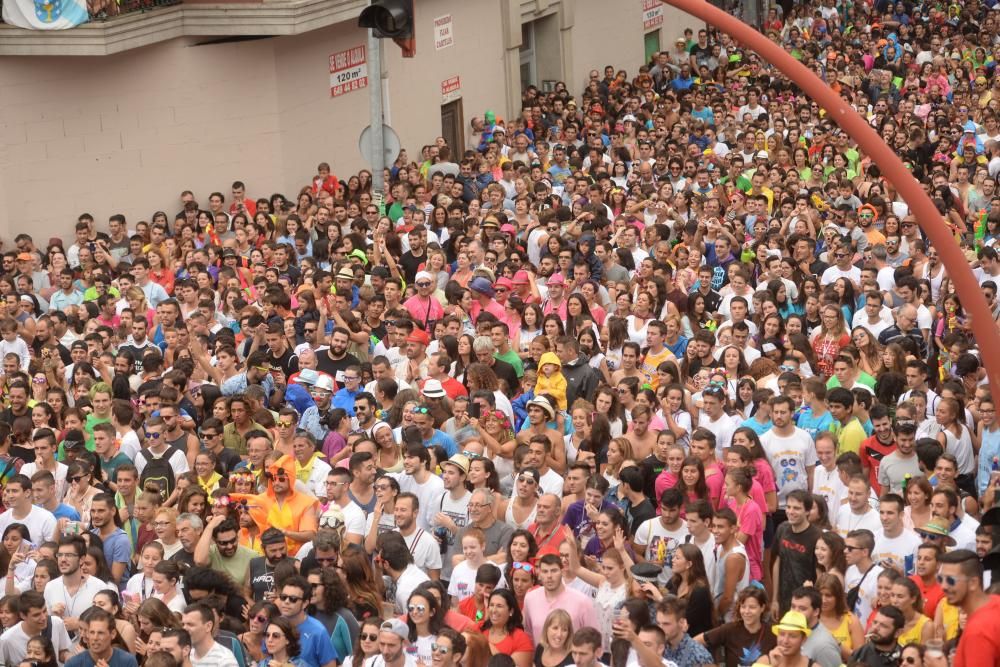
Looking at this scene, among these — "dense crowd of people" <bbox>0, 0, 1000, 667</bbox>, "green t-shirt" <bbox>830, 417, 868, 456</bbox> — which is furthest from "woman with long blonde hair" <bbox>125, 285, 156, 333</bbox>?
"green t-shirt" <bbox>830, 417, 868, 456</bbox>

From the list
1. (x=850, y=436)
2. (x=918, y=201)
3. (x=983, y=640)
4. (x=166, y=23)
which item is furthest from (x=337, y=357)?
(x=166, y=23)

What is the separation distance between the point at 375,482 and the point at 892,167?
18.5 ft

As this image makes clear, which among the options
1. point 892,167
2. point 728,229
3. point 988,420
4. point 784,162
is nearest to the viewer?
point 892,167

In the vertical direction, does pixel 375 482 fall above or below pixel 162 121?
below

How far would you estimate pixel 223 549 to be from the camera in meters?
11.5

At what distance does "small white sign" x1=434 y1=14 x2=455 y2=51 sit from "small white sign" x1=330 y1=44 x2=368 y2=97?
1957 mm

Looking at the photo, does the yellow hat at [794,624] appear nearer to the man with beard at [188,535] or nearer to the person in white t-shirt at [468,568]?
the person in white t-shirt at [468,568]

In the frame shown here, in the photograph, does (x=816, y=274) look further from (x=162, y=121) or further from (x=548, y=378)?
(x=162, y=121)

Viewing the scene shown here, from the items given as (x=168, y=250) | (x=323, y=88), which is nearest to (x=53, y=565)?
(x=168, y=250)

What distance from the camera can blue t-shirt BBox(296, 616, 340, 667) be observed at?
10.3 m

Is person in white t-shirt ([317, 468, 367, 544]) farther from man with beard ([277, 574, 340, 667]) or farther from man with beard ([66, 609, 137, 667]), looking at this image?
man with beard ([66, 609, 137, 667])

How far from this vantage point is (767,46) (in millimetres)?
7617

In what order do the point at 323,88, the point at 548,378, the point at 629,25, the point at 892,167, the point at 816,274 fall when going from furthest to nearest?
the point at 629,25 → the point at 323,88 → the point at 816,274 → the point at 548,378 → the point at 892,167

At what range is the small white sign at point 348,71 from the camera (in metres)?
26.4
